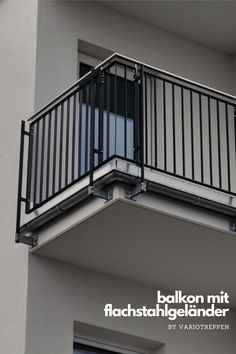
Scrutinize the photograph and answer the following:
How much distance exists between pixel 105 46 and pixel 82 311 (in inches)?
139

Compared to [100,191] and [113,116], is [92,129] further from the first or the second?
[113,116]

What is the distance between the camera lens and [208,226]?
33.7ft

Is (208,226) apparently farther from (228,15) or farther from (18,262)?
(228,15)

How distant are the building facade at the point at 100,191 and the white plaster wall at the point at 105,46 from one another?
2cm


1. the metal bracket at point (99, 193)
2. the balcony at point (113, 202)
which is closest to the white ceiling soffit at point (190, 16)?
the balcony at point (113, 202)

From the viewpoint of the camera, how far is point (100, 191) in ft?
32.3

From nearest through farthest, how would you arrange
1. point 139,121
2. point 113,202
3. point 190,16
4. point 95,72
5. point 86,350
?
point 113,202
point 139,121
point 95,72
point 86,350
point 190,16

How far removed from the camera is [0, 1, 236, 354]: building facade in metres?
10.2

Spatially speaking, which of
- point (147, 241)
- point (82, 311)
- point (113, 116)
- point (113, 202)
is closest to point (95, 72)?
Result: point (113, 116)

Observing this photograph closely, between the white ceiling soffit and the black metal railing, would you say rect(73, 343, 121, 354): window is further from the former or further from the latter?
the white ceiling soffit

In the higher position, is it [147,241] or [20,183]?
[20,183]

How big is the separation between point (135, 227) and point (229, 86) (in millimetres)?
4136

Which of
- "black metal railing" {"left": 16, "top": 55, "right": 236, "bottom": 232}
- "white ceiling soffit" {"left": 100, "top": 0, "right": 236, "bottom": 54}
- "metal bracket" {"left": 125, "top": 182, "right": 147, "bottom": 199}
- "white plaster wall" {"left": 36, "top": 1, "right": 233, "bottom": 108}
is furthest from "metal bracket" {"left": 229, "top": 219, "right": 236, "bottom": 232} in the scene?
"white ceiling soffit" {"left": 100, "top": 0, "right": 236, "bottom": 54}

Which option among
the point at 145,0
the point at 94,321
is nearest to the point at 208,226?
the point at 94,321
